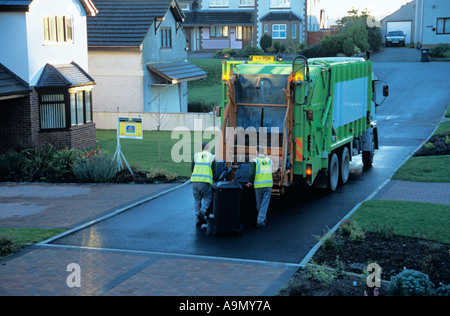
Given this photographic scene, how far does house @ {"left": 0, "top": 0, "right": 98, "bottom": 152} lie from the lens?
68.0 feet

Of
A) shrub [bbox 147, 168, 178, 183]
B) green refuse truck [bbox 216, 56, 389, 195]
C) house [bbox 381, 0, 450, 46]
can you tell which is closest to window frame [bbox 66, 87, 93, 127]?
shrub [bbox 147, 168, 178, 183]

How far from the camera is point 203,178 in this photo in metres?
12.6

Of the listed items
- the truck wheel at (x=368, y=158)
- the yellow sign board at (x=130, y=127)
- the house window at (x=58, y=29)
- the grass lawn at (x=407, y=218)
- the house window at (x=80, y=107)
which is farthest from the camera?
the house window at (x=80, y=107)

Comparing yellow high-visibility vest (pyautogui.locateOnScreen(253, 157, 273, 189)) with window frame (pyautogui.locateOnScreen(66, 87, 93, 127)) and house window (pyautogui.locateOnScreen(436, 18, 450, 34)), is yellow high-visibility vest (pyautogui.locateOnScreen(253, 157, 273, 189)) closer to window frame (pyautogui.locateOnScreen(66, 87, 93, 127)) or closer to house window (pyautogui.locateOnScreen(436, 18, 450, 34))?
window frame (pyautogui.locateOnScreen(66, 87, 93, 127))

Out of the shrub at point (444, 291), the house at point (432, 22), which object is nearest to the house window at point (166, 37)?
the shrub at point (444, 291)

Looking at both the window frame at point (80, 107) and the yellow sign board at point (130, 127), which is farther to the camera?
the window frame at point (80, 107)

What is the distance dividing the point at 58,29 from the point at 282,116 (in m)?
11.7

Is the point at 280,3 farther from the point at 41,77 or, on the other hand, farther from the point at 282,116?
the point at 282,116

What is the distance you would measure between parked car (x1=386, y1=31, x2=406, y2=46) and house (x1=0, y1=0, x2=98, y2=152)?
41141mm

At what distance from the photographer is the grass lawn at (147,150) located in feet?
64.7

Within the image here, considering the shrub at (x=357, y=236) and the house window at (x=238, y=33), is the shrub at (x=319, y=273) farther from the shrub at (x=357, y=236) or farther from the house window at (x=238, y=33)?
the house window at (x=238, y=33)

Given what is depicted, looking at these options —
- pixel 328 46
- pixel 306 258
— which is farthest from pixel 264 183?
pixel 328 46

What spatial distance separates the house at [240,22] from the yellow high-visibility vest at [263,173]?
45348mm

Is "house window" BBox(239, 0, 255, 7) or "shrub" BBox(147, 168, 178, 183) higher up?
"house window" BBox(239, 0, 255, 7)
